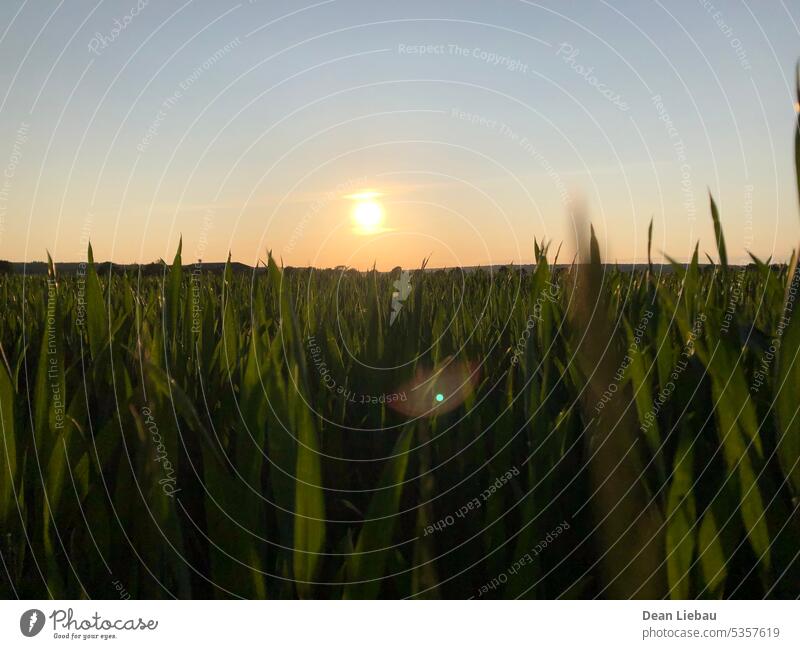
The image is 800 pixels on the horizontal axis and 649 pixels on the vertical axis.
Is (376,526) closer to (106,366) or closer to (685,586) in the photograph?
(685,586)

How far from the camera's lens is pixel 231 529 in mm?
582

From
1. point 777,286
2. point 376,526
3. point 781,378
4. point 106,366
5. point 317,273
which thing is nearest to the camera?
point 376,526

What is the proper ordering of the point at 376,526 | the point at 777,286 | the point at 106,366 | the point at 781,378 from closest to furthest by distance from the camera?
the point at 376,526
the point at 781,378
the point at 106,366
the point at 777,286

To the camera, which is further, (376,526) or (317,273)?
(317,273)

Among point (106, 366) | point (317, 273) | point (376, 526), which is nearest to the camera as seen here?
point (376, 526)

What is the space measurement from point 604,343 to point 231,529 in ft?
1.26

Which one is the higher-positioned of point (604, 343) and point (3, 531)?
point (604, 343)

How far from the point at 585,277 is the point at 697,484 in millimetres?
247

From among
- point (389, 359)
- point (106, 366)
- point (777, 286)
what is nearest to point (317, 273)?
point (389, 359)

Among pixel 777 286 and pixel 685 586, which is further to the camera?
pixel 777 286

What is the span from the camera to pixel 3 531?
0.63 m
